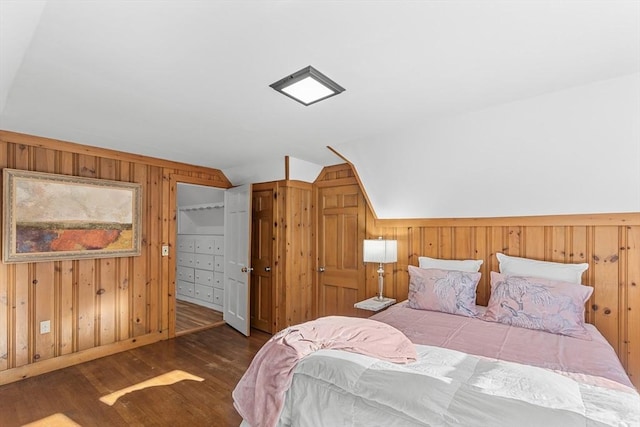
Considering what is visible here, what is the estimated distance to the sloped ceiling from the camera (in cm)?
134

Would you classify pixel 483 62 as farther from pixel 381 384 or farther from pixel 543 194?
pixel 381 384

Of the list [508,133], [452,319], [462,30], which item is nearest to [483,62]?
[462,30]

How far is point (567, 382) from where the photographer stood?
4.40 ft

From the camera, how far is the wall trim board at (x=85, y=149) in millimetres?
2932

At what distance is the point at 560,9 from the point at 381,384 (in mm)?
1817

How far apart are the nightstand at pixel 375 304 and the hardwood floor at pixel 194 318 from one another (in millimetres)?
2286

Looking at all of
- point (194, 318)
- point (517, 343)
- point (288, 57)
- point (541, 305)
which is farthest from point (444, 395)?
point (194, 318)

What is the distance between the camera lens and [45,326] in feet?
10.1

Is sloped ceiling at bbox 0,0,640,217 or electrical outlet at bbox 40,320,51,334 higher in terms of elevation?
sloped ceiling at bbox 0,0,640,217

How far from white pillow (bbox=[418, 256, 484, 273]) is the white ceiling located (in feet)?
4.72

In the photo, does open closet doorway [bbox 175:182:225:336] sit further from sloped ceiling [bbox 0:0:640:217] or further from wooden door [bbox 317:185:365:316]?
sloped ceiling [bbox 0:0:640:217]

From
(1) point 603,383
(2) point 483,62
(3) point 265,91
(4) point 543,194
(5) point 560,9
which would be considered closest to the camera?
(5) point 560,9

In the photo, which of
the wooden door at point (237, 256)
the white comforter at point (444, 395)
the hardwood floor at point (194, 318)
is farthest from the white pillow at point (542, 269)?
the hardwood floor at point (194, 318)

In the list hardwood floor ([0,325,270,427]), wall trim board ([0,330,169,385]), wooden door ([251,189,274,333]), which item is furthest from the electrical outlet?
wooden door ([251,189,274,333])
